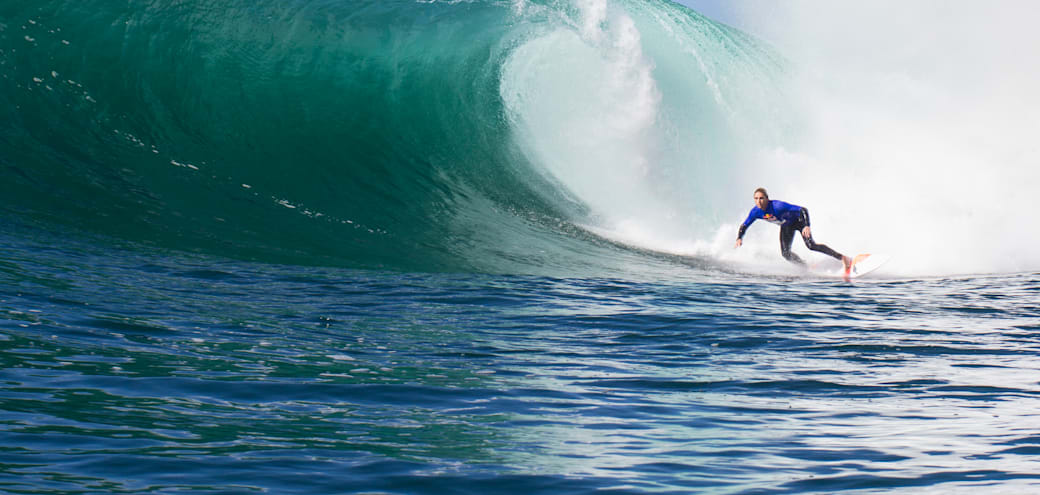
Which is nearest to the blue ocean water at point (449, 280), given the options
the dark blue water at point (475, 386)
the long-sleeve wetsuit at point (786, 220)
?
the dark blue water at point (475, 386)

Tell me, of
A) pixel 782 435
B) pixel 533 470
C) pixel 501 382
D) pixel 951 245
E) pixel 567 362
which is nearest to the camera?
pixel 533 470

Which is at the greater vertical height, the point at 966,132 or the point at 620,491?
the point at 966,132

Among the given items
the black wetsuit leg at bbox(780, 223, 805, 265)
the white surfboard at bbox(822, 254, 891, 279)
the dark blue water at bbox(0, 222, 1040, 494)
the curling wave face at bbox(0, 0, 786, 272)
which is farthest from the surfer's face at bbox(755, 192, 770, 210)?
the dark blue water at bbox(0, 222, 1040, 494)

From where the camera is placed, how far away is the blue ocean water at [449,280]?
3.62m

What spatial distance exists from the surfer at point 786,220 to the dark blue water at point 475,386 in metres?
3.06

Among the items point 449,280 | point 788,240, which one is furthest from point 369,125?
point 788,240

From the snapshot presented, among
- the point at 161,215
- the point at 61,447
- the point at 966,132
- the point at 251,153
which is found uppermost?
the point at 966,132

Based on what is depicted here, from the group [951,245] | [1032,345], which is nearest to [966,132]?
[951,245]

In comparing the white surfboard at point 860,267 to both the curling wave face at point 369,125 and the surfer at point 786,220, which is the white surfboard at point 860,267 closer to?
the surfer at point 786,220

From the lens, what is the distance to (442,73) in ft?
51.0

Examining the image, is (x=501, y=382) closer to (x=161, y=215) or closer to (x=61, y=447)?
(x=61, y=447)

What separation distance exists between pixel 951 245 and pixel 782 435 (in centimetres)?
1014

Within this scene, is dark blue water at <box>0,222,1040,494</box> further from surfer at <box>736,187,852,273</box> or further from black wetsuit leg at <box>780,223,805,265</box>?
black wetsuit leg at <box>780,223,805,265</box>

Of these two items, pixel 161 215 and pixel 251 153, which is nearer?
pixel 161 215
